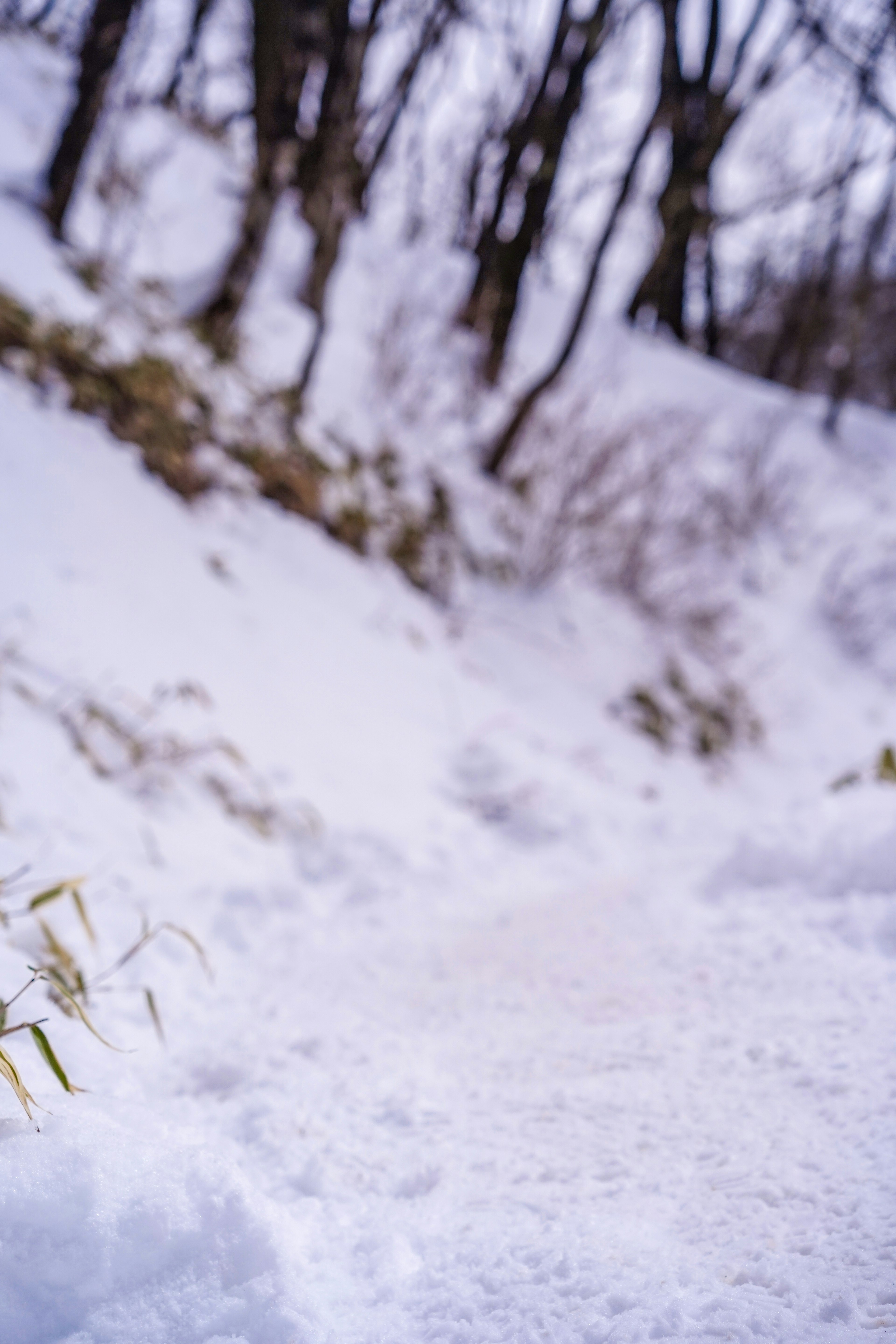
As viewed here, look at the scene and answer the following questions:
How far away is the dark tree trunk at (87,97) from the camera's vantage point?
12.7 ft

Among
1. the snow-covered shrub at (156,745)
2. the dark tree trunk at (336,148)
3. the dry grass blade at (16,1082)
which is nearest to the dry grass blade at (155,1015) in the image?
the dry grass blade at (16,1082)

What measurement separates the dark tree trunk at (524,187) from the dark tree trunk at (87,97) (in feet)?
10.6

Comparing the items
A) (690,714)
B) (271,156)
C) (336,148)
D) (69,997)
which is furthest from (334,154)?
(69,997)

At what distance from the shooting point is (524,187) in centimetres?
773

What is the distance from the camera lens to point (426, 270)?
23.9 feet

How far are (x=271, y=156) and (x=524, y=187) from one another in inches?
153

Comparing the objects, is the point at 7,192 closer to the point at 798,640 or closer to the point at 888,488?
the point at 798,640

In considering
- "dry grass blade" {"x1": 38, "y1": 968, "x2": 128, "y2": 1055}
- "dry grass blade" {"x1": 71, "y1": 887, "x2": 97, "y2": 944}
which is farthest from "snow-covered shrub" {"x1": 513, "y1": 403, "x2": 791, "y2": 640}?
"dry grass blade" {"x1": 38, "y1": 968, "x2": 128, "y2": 1055}

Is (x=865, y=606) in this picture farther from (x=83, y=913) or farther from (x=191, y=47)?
(x=191, y=47)

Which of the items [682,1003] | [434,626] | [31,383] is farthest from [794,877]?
[31,383]

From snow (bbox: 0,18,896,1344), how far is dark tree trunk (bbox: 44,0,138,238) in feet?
0.85

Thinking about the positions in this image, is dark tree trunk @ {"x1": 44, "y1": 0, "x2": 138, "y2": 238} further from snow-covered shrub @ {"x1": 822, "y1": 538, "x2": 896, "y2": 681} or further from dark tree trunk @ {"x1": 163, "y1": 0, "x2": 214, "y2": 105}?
snow-covered shrub @ {"x1": 822, "y1": 538, "x2": 896, "y2": 681}

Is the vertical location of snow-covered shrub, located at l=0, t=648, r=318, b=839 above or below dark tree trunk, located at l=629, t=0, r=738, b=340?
below

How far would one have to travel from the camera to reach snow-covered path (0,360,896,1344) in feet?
2.15
